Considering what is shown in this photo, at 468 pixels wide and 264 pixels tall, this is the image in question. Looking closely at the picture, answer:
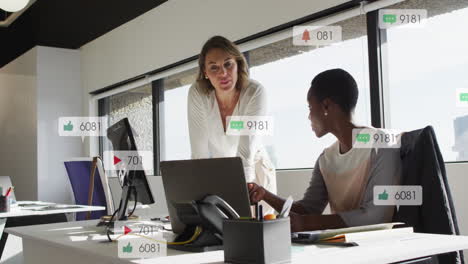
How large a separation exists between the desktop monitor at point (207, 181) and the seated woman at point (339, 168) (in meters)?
0.28

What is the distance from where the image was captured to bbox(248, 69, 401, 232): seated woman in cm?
170

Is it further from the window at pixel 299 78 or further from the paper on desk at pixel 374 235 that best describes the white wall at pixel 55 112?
the paper on desk at pixel 374 235

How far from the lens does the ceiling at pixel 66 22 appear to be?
5.32 meters

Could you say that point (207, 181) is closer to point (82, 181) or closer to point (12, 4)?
point (12, 4)

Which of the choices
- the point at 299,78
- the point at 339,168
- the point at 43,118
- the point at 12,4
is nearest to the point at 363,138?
the point at 339,168

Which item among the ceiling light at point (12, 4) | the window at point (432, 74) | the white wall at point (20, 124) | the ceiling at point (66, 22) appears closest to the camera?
the window at point (432, 74)

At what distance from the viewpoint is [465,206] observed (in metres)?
2.75

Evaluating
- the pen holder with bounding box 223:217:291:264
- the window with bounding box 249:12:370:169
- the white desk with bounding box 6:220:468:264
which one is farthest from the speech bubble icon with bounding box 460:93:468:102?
the pen holder with bounding box 223:217:291:264

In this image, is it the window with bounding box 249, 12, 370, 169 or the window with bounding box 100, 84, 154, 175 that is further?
the window with bounding box 100, 84, 154, 175

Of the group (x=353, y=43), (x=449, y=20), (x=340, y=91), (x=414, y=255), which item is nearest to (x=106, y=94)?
(x=353, y=43)

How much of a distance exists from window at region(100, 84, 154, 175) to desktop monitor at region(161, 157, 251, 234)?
12.7 ft

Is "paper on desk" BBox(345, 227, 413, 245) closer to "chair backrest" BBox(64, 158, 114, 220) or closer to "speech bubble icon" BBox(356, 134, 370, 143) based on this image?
"speech bubble icon" BBox(356, 134, 370, 143)

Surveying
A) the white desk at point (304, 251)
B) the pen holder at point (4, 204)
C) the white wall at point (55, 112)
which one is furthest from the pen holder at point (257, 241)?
the white wall at point (55, 112)

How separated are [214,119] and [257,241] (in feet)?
5.66
